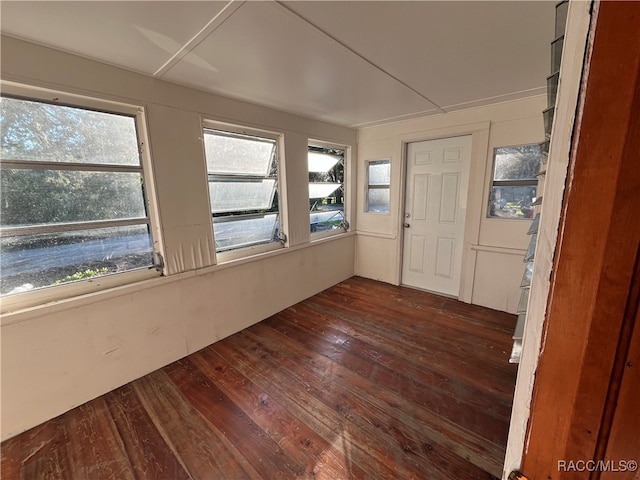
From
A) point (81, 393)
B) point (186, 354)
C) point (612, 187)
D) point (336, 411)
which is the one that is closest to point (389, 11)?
point (612, 187)

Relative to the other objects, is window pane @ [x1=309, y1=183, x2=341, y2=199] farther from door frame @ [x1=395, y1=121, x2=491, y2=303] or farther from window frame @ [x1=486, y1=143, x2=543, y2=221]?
window frame @ [x1=486, y1=143, x2=543, y2=221]

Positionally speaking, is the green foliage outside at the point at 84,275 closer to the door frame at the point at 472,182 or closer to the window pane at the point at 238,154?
the window pane at the point at 238,154

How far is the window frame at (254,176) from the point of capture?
2.38m

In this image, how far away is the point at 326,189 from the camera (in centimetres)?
367

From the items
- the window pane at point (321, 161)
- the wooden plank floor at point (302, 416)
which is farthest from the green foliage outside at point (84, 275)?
the window pane at point (321, 161)

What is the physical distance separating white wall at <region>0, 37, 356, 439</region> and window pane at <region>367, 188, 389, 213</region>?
1.31 meters

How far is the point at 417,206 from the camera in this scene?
3.56 meters

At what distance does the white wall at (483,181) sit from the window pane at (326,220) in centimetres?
76

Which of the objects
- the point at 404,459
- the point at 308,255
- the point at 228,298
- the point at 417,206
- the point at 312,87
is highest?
the point at 312,87

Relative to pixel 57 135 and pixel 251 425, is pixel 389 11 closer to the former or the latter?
pixel 57 135

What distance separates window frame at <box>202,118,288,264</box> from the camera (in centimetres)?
238

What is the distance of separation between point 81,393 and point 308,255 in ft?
7.70

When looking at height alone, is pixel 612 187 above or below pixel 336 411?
above

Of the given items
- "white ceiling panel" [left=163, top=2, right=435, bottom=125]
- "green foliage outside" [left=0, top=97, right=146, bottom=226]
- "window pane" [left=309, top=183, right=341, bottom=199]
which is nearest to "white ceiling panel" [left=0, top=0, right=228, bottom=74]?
"white ceiling panel" [left=163, top=2, right=435, bottom=125]
